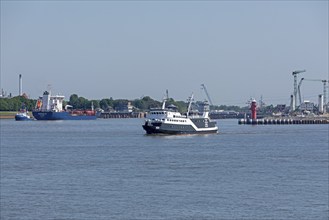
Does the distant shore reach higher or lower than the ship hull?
higher

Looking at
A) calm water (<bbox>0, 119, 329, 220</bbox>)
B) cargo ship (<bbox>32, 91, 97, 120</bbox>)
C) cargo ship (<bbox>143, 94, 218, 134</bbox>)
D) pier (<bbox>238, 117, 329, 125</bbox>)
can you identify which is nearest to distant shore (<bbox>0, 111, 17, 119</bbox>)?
cargo ship (<bbox>32, 91, 97, 120</bbox>)

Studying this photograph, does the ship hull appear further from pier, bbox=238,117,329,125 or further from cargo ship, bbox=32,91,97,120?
cargo ship, bbox=32,91,97,120

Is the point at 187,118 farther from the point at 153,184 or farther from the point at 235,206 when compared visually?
the point at 235,206

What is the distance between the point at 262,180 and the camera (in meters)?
31.9

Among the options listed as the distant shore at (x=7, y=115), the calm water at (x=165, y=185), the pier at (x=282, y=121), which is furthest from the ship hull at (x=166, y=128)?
the distant shore at (x=7, y=115)

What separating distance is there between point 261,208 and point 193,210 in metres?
2.06

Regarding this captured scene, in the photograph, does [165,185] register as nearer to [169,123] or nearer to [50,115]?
[169,123]

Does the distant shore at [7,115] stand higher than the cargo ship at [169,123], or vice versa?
the distant shore at [7,115]

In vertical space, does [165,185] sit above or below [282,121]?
below

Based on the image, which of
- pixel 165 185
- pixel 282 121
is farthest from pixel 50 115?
pixel 165 185

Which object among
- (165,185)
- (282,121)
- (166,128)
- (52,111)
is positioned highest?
(52,111)

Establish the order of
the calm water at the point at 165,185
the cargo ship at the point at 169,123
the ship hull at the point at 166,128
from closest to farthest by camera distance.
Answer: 1. the calm water at the point at 165,185
2. the ship hull at the point at 166,128
3. the cargo ship at the point at 169,123

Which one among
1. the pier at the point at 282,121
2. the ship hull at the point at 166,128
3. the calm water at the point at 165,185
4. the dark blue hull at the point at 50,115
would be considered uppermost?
the dark blue hull at the point at 50,115

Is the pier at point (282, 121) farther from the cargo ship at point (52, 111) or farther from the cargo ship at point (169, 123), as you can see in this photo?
the cargo ship at point (169, 123)
